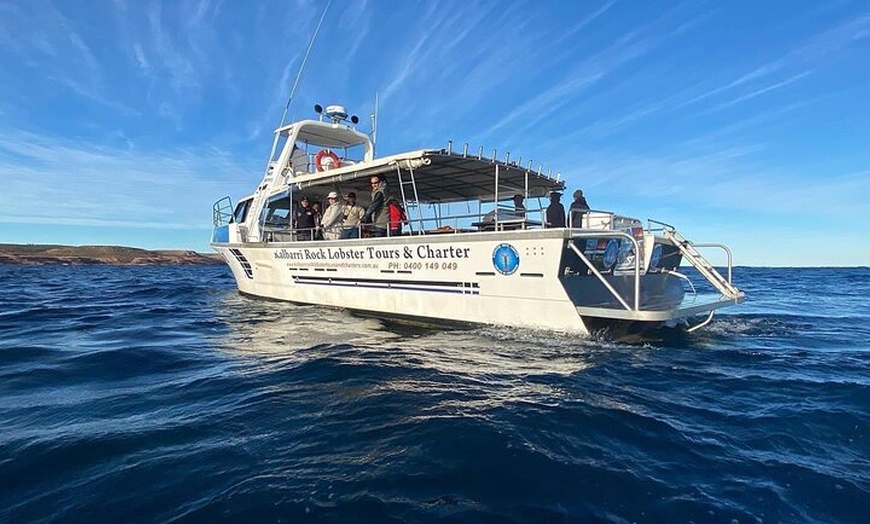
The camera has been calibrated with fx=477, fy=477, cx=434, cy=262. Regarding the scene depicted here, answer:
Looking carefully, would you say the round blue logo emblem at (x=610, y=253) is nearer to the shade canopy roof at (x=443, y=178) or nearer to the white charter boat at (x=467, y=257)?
the white charter boat at (x=467, y=257)

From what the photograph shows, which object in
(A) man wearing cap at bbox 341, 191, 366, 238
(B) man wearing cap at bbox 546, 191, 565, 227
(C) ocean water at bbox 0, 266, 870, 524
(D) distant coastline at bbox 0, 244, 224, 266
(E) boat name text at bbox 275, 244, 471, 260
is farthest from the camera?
(D) distant coastline at bbox 0, 244, 224, 266

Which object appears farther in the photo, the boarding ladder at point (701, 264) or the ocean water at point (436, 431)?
the boarding ladder at point (701, 264)

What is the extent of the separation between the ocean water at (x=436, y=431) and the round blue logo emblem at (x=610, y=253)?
67.6 inches

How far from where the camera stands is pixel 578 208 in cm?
856

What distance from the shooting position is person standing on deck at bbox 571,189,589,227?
26.5 feet

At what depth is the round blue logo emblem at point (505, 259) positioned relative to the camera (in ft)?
25.8

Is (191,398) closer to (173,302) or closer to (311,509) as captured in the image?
(311,509)

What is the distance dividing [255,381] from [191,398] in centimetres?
70

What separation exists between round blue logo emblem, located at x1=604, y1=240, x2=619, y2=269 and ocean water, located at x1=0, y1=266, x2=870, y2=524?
1.72 m

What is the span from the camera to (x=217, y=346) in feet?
24.4

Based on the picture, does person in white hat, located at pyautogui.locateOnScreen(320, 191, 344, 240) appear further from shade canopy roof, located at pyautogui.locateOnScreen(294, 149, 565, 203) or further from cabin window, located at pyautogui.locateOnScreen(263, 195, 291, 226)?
cabin window, located at pyautogui.locateOnScreen(263, 195, 291, 226)

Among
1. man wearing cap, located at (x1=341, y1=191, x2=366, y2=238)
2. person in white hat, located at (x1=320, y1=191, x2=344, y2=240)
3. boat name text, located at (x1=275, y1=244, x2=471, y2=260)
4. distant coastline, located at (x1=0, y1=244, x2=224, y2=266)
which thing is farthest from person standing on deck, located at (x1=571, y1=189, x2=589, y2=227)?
distant coastline, located at (x1=0, y1=244, x2=224, y2=266)

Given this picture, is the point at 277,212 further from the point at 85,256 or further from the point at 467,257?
the point at 85,256

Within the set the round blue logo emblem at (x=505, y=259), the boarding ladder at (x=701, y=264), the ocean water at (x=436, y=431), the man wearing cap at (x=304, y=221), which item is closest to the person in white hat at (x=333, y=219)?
the man wearing cap at (x=304, y=221)
